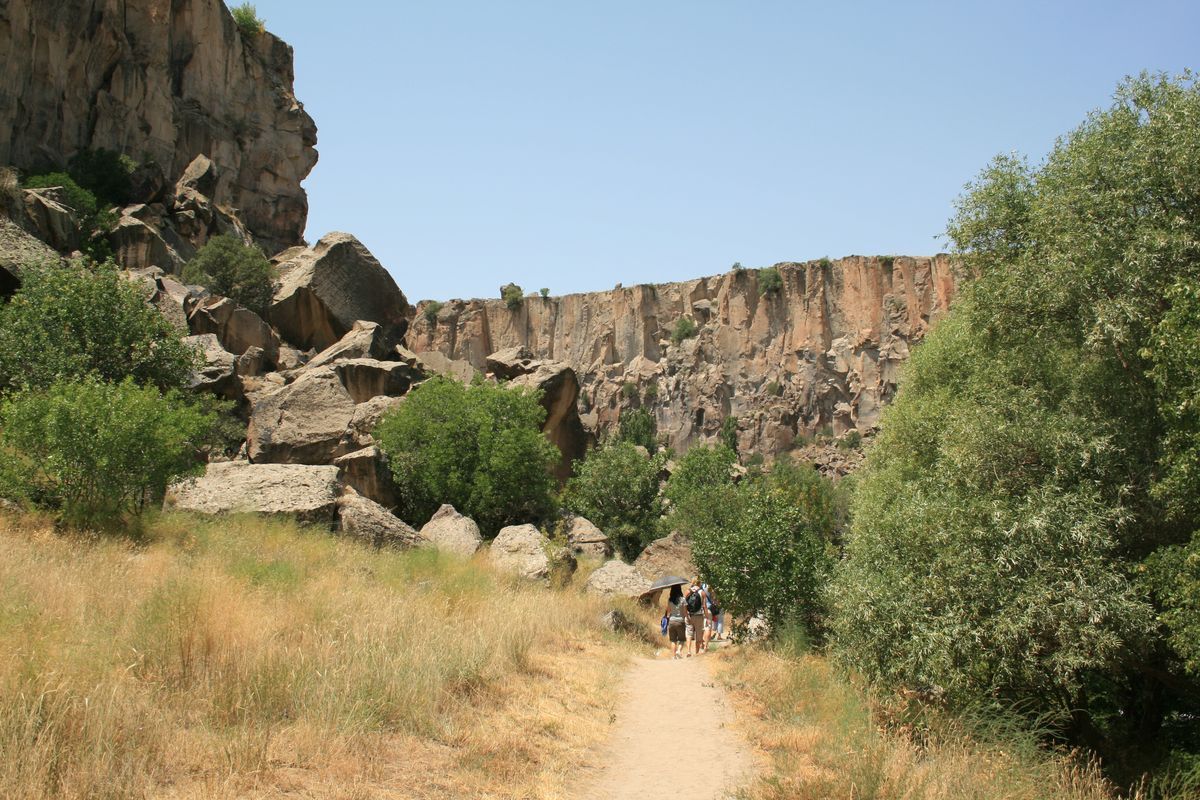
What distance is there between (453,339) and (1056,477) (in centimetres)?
8837

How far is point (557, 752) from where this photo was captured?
735 centimetres

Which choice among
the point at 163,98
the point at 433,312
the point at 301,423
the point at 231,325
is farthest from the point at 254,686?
the point at 433,312

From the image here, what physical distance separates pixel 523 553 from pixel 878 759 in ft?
38.9

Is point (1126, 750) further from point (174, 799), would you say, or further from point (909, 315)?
point (909, 315)

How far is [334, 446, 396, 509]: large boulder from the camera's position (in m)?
21.5

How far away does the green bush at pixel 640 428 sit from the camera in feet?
238

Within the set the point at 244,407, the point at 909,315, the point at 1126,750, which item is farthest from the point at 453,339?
the point at 1126,750

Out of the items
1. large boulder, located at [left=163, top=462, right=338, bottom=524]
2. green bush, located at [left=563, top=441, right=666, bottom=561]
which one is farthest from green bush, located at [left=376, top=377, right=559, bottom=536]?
green bush, located at [left=563, top=441, right=666, bottom=561]

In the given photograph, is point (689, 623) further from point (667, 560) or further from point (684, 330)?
point (684, 330)

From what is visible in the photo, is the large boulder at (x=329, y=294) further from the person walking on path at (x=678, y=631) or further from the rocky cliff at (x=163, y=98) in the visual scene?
the person walking on path at (x=678, y=631)

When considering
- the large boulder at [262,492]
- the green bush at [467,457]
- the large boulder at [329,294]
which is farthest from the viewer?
the large boulder at [329,294]

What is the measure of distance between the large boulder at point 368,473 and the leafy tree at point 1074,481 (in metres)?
13.8

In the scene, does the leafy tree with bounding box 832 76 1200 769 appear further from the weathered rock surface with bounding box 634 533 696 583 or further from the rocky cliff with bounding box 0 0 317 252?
the rocky cliff with bounding box 0 0 317 252

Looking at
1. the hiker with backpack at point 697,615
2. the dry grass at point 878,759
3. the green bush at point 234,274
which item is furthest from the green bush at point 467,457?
the dry grass at point 878,759
